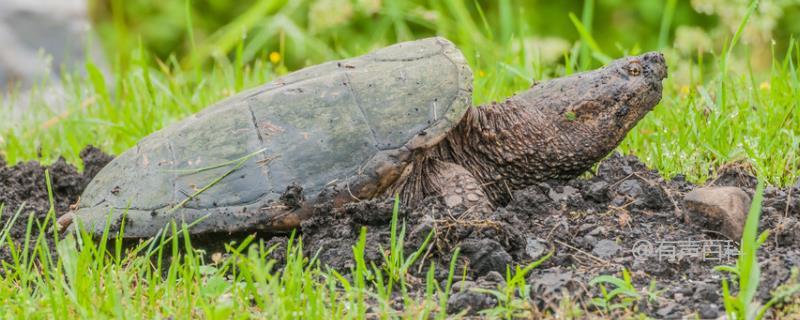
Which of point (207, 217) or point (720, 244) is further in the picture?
point (207, 217)

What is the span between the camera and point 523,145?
308 cm

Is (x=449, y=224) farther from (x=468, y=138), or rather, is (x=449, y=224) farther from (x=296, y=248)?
(x=468, y=138)

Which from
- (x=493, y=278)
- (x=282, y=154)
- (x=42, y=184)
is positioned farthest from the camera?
(x=42, y=184)

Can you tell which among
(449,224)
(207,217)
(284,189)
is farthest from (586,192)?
(207,217)

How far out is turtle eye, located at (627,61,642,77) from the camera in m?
3.07

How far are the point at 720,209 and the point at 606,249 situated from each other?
31cm

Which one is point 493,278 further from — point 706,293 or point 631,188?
point 631,188

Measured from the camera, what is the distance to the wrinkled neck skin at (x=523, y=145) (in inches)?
121

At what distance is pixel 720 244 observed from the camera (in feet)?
8.21

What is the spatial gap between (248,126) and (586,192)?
1.01 metres

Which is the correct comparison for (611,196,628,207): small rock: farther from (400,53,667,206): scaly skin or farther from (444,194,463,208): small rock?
(444,194,463,208): small rock

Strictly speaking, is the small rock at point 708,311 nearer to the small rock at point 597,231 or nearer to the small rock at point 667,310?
the small rock at point 667,310

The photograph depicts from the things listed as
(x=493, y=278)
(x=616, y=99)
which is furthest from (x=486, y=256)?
(x=616, y=99)

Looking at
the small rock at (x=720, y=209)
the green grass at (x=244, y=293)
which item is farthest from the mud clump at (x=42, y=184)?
the small rock at (x=720, y=209)
